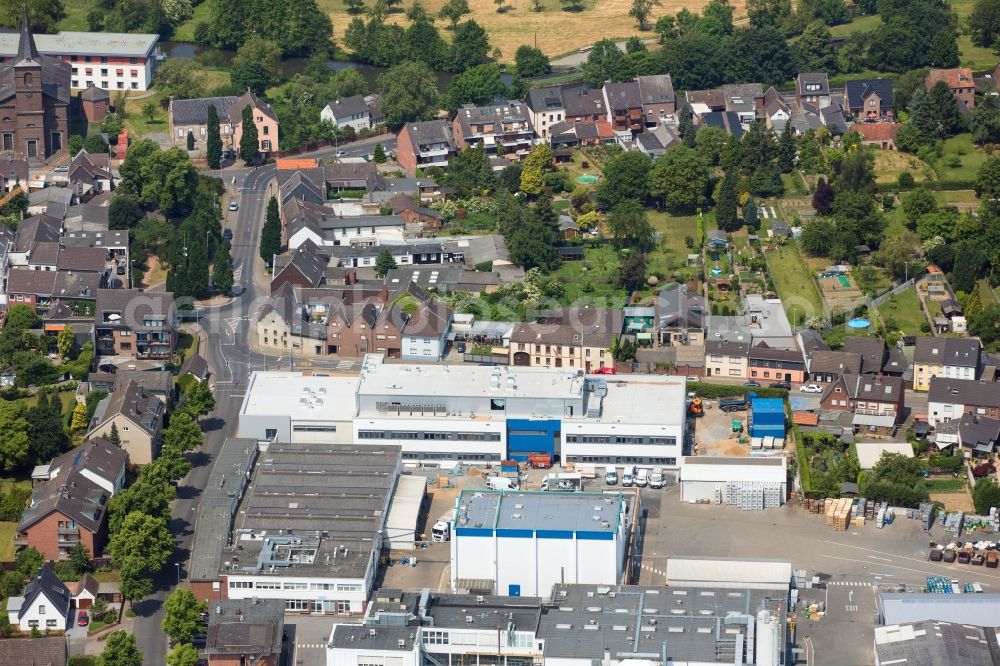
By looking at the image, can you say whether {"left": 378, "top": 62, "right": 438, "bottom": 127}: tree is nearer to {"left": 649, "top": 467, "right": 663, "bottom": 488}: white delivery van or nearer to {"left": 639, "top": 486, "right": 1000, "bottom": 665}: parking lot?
{"left": 649, "top": 467, "right": 663, "bottom": 488}: white delivery van

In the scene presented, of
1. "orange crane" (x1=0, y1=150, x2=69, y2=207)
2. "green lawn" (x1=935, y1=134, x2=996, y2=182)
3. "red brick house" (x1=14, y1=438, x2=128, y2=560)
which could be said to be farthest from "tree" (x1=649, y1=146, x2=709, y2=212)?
"red brick house" (x1=14, y1=438, x2=128, y2=560)

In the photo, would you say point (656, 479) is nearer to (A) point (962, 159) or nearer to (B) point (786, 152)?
(B) point (786, 152)

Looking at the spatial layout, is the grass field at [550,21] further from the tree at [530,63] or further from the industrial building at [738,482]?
the industrial building at [738,482]

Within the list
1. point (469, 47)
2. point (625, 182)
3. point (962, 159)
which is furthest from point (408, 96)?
point (962, 159)

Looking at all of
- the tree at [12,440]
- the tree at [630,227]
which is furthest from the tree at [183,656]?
the tree at [630,227]

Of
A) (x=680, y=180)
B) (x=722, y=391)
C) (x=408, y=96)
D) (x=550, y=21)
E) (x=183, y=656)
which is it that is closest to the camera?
(x=183, y=656)
